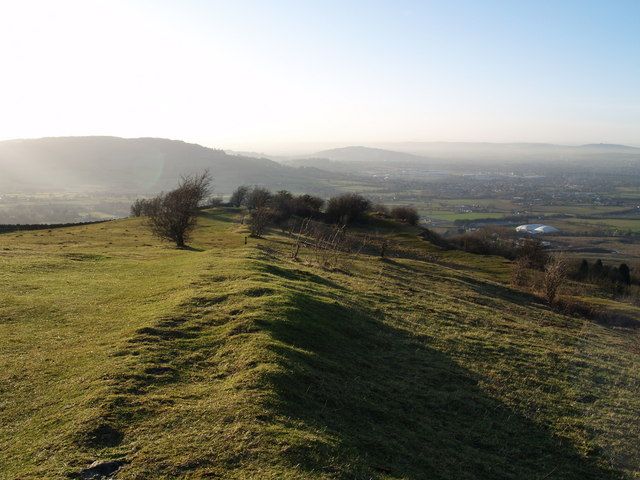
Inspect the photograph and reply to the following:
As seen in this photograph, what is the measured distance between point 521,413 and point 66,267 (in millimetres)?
21827

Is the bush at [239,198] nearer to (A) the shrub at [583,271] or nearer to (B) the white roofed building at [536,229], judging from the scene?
(A) the shrub at [583,271]

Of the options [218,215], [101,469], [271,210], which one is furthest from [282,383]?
[218,215]

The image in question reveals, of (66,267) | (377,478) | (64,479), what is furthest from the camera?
(66,267)

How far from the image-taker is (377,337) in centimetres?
1750

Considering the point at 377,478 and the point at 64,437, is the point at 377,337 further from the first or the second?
the point at 64,437

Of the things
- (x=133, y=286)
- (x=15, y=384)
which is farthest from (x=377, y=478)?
(x=133, y=286)

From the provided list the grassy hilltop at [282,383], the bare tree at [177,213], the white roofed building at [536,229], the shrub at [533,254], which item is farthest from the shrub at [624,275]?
the bare tree at [177,213]

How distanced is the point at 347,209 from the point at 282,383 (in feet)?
235

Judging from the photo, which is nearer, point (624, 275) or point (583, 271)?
point (624, 275)

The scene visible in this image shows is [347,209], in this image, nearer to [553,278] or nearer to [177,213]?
[177,213]

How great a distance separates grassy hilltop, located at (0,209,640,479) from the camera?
832 centimetres

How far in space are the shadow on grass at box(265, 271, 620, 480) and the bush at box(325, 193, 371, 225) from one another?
209 ft

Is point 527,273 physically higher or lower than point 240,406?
lower

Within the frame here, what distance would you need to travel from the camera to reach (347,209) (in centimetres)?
8156
